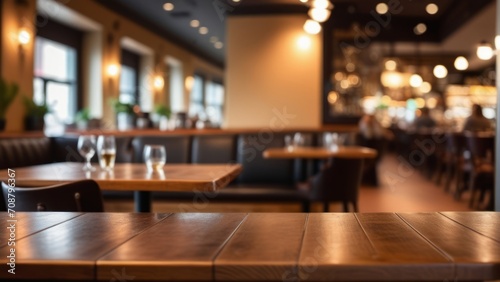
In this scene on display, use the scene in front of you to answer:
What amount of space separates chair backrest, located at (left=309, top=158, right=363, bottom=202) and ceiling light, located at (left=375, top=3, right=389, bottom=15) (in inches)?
244

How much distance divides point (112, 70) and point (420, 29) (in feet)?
20.4

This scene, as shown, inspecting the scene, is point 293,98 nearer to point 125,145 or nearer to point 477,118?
point 477,118

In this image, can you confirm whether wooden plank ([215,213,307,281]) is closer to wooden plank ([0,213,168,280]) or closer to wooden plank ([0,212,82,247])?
wooden plank ([0,213,168,280])

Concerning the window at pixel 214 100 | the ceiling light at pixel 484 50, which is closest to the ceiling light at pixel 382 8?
the ceiling light at pixel 484 50

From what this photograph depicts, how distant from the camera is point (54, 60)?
10.4m

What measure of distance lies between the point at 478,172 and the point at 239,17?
5.92m

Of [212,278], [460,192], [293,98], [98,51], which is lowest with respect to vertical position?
[460,192]

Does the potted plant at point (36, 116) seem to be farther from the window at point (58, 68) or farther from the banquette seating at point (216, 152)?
the banquette seating at point (216, 152)

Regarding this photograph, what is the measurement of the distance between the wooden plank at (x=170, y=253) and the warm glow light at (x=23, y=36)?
307 inches

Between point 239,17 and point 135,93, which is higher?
point 239,17

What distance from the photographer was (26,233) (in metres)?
1.20

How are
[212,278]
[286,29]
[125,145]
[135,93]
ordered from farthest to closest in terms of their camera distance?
1. [135,93]
2. [286,29]
3. [125,145]
4. [212,278]

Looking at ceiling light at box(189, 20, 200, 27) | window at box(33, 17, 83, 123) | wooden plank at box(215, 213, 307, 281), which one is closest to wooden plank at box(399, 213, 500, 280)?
wooden plank at box(215, 213, 307, 281)

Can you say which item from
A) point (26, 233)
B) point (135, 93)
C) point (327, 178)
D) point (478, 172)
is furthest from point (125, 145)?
point (135, 93)
